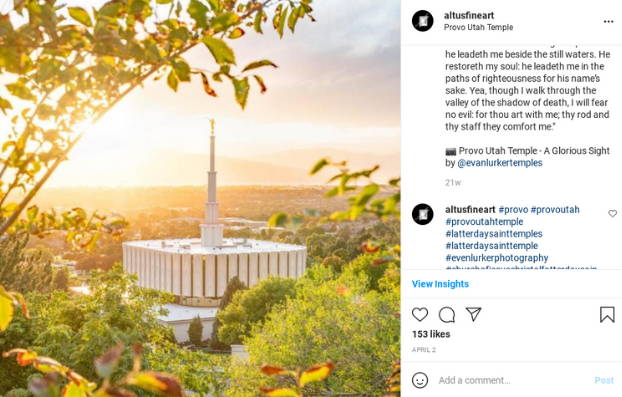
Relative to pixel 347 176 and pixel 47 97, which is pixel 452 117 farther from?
pixel 47 97

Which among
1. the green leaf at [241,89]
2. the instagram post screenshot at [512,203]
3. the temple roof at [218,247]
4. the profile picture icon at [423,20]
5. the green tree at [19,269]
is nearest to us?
the green leaf at [241,89]

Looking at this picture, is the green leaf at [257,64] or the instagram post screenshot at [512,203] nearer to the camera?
the green leaf at [257,64]

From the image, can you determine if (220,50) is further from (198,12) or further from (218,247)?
(218,247)

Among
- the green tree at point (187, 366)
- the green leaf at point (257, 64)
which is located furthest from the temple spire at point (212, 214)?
the green leaf at point (257, 64)

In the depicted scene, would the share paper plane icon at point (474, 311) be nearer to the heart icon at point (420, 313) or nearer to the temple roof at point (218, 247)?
the heart icon at point (420, 313)

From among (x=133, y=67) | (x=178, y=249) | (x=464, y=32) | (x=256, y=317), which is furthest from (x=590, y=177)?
(x=178, y=249)
